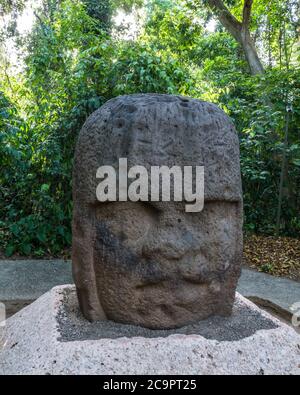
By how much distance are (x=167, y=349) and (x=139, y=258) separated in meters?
0.46

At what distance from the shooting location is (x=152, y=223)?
216 centimetres

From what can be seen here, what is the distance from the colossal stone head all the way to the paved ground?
152 centimetres

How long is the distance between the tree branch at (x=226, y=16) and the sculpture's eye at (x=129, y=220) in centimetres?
544

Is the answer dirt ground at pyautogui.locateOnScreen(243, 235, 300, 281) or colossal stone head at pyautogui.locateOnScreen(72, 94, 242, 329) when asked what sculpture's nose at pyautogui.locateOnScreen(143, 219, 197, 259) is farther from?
dirt ground at pyautogui.locateOnScreen(243, 235, 300, 281)

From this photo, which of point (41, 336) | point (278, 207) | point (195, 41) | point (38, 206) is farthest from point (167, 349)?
point (195, 41)

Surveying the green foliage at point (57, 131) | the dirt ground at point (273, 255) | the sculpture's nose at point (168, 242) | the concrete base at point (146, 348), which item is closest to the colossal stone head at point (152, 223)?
the sculpture's nose at point (168, 242)

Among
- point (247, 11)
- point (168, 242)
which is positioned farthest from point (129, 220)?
point (247, 11)

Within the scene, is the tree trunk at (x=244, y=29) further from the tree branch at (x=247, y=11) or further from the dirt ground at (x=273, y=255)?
the dirt ground at (x=273, y=255)

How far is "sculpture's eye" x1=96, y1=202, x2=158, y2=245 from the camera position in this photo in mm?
2129

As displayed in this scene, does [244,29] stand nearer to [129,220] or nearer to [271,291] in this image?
[271,291]

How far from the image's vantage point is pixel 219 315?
2342mm

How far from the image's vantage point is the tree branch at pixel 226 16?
662 cm

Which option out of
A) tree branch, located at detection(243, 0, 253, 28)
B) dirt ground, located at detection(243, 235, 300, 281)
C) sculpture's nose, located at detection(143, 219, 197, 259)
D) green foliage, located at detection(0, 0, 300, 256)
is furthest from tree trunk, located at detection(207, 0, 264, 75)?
sculpture's nose, located at detection(143, 219, 197, 259)

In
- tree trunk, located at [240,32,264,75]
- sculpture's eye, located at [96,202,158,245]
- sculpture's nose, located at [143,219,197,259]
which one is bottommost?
sculpture's nose, located at [143,219,197,259]
